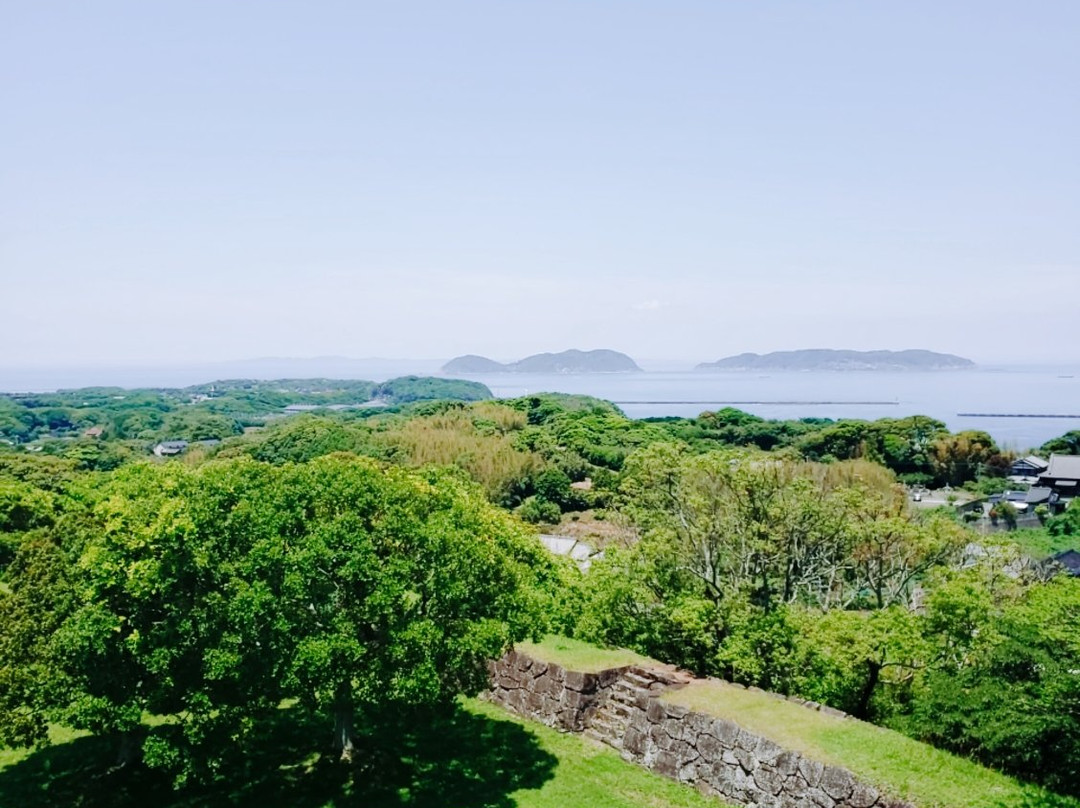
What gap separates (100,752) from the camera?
14188 millimetres

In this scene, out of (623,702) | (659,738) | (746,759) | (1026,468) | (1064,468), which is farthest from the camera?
(1026,468)

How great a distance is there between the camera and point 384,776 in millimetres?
13086

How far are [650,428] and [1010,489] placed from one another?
3124 centimetres

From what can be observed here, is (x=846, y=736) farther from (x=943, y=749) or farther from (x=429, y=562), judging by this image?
(x=429, y=562)

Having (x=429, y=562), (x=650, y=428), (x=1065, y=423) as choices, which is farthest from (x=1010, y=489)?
(x=1065, y=423)

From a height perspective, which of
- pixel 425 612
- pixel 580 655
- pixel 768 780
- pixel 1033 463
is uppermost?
pixel 425 612

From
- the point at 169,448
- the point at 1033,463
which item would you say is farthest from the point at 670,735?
the point at 169,448

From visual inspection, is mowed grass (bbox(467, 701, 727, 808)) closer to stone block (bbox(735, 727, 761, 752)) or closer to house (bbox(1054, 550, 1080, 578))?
stone block (bbox(735, 727, 761, 752))

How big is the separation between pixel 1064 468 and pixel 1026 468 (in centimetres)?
618

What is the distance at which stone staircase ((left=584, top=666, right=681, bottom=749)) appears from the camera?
47.0ft

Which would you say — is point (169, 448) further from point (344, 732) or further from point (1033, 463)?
point (1033, 463)

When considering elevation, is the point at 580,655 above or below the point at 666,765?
above

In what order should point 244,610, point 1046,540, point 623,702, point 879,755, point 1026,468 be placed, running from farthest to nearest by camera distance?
point 1026,468 < point 1046,540 < point 623,702 < point 879,755 < point 244,610

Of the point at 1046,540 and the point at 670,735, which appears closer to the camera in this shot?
the point at 670,735
